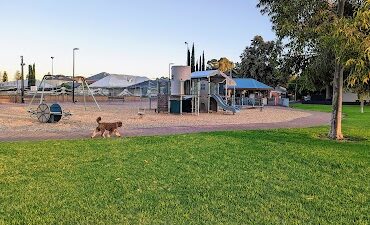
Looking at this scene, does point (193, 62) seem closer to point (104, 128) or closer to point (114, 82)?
point (114, 82)

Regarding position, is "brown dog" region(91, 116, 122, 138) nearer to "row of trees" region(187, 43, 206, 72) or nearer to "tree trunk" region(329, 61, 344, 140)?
"tree trunk" region(329, 61, 344, 140)

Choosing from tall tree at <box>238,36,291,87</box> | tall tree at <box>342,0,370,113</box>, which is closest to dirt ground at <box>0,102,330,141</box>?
tall tree at <box>342,0,370,113</box>

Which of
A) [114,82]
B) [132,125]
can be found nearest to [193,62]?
[114,82]

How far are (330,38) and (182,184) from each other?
6.82 metres

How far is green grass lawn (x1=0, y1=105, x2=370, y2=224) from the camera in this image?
4516 mm

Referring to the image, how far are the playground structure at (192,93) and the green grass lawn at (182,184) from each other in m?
16.8

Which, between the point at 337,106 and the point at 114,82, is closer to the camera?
the point at 337,106

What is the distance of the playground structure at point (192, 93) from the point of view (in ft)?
88.8

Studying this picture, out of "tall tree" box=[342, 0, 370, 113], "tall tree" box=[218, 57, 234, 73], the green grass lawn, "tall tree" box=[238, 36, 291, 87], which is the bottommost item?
the green grass lawn

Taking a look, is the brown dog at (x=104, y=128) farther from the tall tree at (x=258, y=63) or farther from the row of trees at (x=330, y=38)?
the tall tree at (x=258, y=63)

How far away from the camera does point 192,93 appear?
28750mm

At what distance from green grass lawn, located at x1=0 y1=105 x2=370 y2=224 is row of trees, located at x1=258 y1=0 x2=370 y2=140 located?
8.44 ft

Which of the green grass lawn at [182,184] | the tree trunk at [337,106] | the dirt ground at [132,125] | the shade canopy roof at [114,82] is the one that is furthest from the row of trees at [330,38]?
the shade canopy roof at [114,82]

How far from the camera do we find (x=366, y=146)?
10719mm
